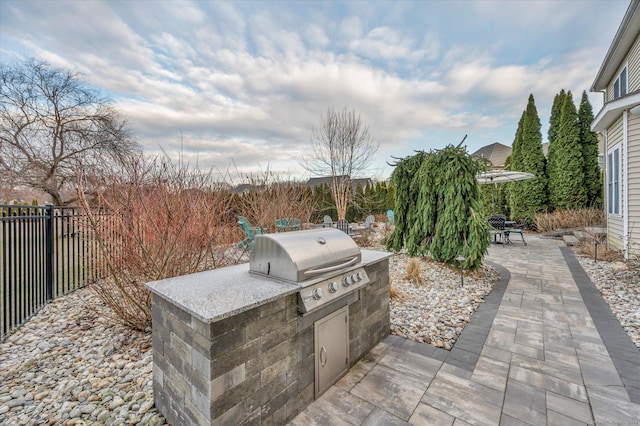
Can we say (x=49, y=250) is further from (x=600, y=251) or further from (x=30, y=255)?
(x=600, y=251)

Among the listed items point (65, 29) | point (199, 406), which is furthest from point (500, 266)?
point (65, 29)

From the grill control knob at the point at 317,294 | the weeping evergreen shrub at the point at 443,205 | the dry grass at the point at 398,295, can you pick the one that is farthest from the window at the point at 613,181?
the grill control knob at the point at 317,294

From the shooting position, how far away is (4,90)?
11094mm

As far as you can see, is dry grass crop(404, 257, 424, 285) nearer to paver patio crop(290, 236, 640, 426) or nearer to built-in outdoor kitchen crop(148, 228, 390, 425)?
paver patio crop(290, 236, 640, 426)

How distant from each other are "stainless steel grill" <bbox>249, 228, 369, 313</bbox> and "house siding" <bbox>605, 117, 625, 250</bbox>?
27.7 ft

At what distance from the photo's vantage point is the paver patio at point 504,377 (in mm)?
1943

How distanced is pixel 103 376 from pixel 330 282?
7.45 ft

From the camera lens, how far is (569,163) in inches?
449

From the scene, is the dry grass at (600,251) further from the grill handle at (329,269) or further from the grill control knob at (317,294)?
the grill control knob at (317,294)

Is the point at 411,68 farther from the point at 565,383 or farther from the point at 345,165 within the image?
the point at 565,383

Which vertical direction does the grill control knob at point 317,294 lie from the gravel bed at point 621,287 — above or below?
above

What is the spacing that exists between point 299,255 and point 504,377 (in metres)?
2.19

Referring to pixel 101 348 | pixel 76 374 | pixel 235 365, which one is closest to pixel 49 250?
pixel 101 348

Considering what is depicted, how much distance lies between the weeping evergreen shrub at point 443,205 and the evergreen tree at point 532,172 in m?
9.84
